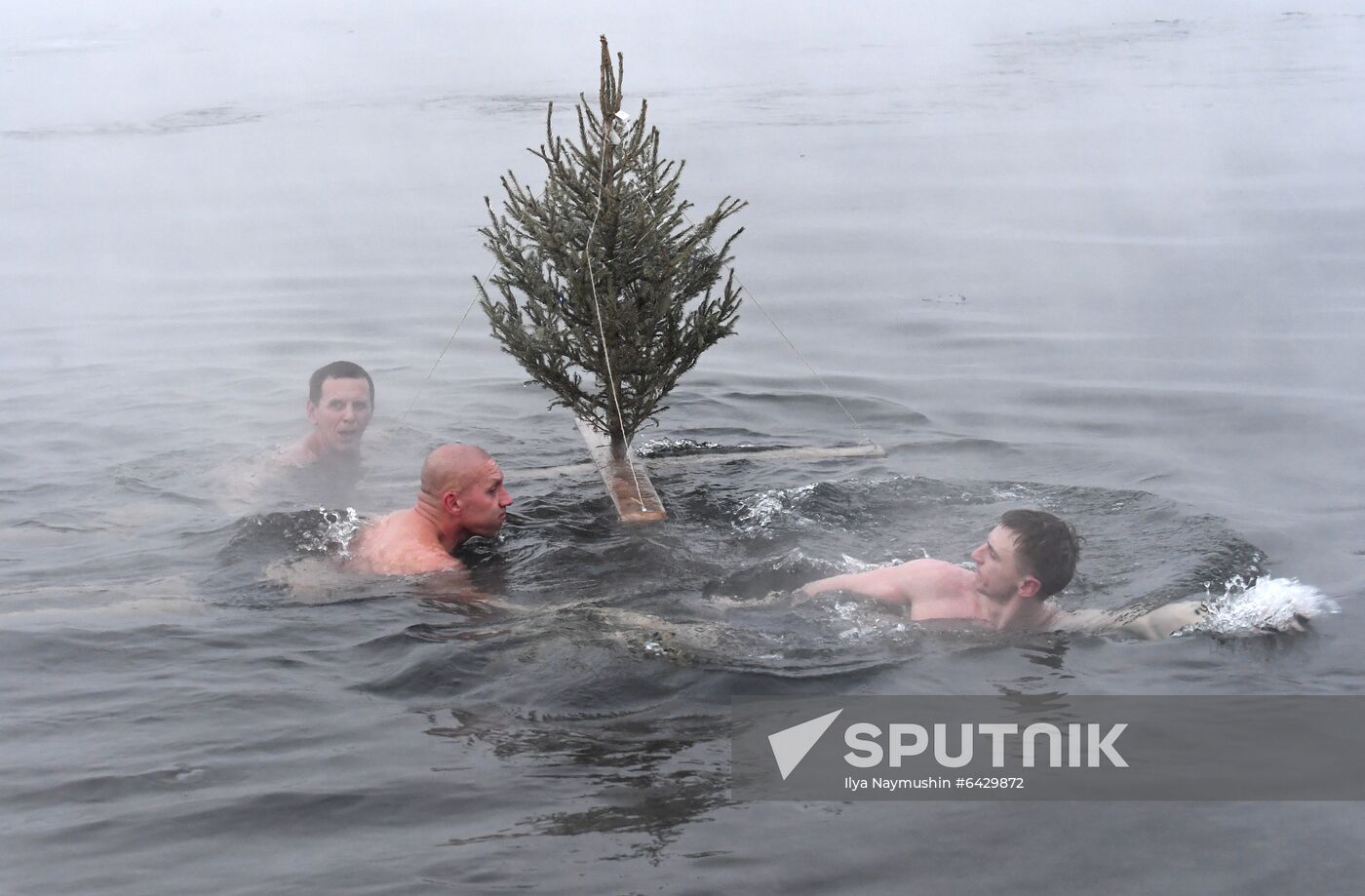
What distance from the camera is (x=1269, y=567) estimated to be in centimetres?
787

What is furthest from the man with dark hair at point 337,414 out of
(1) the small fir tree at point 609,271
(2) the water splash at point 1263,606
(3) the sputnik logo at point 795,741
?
(2) the water splash at point 1263,606

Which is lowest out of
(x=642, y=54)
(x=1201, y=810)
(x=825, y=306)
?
(x=1201, y=810)

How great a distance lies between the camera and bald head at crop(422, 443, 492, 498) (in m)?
8.13

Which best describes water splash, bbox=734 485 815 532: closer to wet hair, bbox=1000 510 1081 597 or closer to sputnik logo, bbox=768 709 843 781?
wet hair, bbox=1000 510 1081 597

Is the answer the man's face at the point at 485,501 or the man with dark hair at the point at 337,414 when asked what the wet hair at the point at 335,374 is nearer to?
the man with dark hair at the point at 337,414

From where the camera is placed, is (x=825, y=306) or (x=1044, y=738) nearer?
(x=1044, y=738)

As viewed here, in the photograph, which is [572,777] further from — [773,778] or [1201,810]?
[1201,810]

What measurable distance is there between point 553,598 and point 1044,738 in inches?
115

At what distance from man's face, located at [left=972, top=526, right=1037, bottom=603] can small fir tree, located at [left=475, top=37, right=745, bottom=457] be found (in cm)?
252

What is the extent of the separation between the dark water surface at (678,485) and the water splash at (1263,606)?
0.12m

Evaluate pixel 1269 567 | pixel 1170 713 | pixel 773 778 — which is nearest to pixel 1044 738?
pixel 1170 713

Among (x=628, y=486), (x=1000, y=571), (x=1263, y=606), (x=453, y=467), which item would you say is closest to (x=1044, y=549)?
(x=1000, y=571)

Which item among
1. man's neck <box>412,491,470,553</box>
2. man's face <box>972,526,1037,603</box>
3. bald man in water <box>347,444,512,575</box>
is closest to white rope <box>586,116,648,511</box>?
bald man in water <box>347,444,512,575</box>

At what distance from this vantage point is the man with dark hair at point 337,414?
987cm
